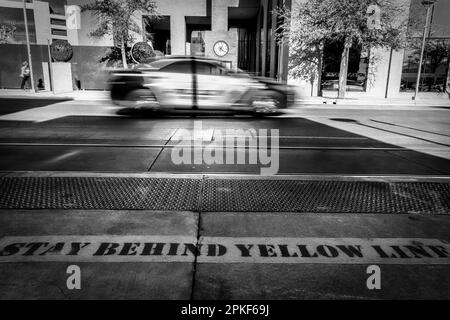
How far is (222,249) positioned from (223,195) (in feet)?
4.28

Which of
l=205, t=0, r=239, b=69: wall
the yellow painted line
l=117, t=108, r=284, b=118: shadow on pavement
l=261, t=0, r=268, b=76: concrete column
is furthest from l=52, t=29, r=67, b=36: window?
the yellow painted line

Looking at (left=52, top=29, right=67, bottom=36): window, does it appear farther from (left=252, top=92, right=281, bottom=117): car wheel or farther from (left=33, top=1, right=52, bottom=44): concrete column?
(left=252, top=92, right=281, bottom=117): car wheel

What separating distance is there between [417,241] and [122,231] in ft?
8.82

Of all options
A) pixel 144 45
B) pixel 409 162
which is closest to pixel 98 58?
pixel 144 45

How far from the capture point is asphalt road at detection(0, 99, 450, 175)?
5.52 m

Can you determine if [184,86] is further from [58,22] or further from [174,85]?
[58,22]

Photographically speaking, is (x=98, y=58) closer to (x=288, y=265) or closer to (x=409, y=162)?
(x=409, y=162)

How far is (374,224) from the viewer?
3.44 metres

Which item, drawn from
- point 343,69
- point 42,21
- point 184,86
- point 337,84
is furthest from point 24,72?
point 337,84

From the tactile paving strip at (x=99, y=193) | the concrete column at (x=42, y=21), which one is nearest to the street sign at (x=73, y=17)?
the concrete column at (x=42, y=21)

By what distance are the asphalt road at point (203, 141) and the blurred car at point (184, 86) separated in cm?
49

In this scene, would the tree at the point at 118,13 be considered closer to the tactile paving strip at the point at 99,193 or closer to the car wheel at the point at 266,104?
the car wheel at the point at 266,104

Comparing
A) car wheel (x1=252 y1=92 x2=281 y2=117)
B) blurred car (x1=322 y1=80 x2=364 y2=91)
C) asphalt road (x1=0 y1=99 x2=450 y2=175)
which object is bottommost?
asphalt road (x1=0 y1=99 x2=450 y2=175)

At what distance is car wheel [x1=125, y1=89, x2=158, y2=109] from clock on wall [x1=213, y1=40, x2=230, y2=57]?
18.7m
